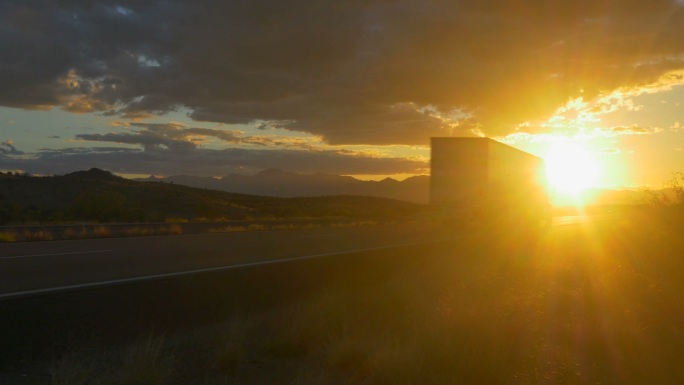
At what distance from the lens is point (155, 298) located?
10.1 meters

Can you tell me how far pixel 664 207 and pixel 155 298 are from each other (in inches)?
940

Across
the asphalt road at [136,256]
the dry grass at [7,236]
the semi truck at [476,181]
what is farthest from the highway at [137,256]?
the semi truck at [476,181]

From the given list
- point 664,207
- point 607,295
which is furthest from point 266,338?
point 664,207

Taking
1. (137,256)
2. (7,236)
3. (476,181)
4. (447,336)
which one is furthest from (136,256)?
(476,181)

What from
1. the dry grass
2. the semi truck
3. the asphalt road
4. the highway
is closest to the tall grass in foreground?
the highway

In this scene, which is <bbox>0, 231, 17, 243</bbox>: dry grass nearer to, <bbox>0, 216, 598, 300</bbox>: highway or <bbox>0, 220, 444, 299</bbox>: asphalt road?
<bbox>0, 216, 598, 300</bbox>: highway

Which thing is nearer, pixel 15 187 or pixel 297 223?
pixel 297 223

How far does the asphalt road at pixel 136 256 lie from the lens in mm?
14320

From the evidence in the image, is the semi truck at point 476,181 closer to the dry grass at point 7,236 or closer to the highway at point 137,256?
the highway at point 137,256

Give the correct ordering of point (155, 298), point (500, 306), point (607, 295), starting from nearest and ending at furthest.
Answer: point (155, 298) → point (500, 306) → point (607, 295)

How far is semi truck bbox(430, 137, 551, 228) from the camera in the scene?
3828 centimetres

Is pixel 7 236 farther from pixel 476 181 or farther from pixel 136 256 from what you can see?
pixel 476 181

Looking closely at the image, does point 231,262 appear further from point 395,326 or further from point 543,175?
point 543,175

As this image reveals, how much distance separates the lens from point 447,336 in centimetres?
1107
